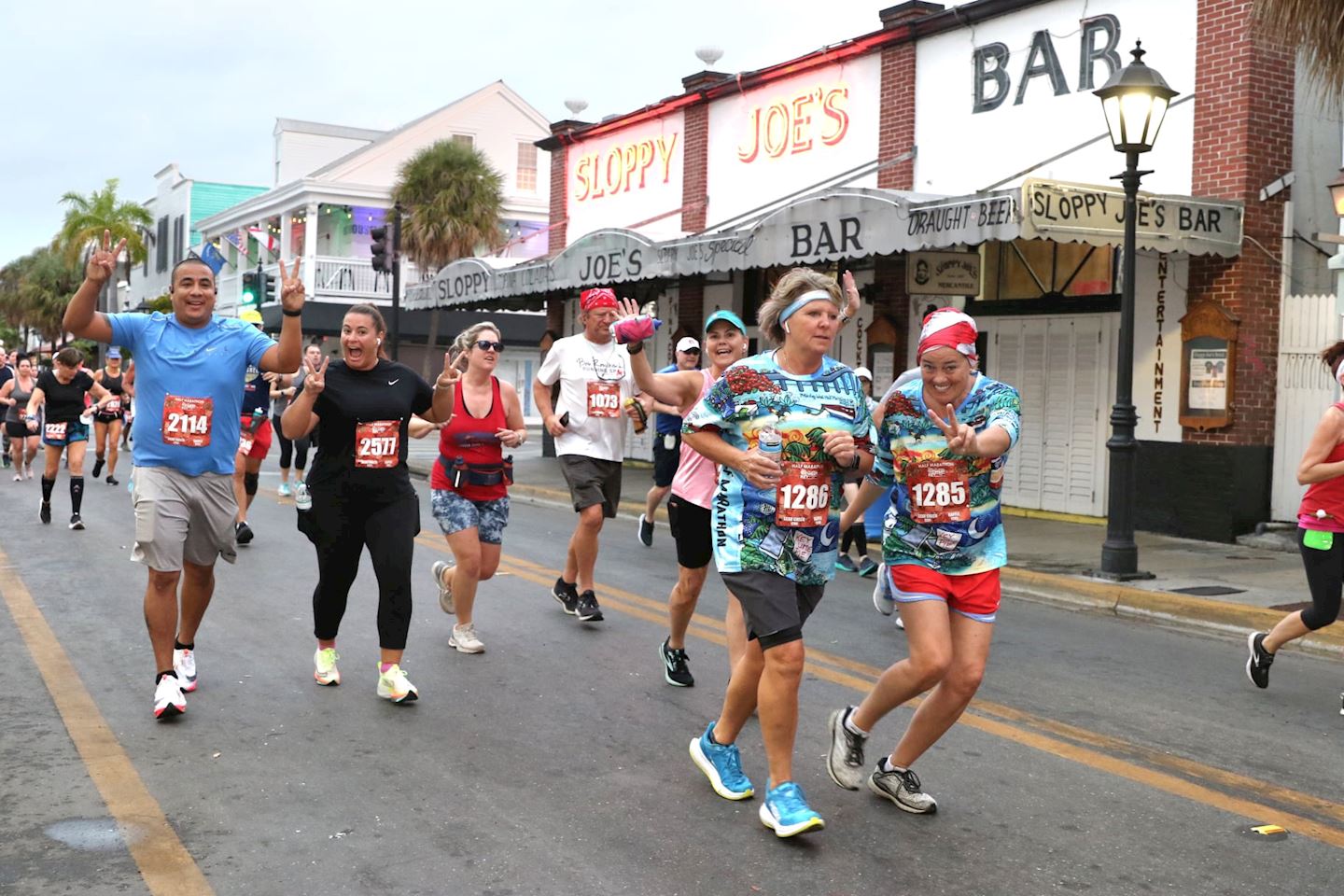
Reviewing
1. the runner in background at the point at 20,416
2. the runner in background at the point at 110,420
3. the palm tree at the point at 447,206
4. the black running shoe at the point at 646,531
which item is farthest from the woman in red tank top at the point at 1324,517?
the palm tree at the point at 447,206

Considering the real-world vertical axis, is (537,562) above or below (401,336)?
below

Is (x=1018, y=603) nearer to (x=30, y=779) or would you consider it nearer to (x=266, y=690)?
(x=266, y=690)

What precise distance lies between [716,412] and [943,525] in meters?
0.90

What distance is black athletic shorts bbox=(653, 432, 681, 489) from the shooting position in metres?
13.6

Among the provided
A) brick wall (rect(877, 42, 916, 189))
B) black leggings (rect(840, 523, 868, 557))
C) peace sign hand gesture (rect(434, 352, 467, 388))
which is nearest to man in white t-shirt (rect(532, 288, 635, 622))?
peace sign hand gesture (rect(434, 352, 467, 388))

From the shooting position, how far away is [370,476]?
6500mm

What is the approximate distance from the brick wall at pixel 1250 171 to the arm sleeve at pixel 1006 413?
33.4 ft

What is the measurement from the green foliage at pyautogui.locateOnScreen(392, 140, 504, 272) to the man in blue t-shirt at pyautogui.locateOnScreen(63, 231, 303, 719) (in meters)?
31.9

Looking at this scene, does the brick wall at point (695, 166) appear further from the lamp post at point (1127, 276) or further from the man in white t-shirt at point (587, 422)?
the man in white t-shirt at point (587, 422)

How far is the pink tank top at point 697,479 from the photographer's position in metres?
6.72

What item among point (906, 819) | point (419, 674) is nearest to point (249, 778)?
point (419, 674)

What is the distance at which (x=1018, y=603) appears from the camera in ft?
35.7

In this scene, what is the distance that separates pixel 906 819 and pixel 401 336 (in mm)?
41619

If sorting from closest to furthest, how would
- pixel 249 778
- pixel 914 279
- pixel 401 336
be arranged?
pixel 249 778
pixel 914 279
pixel 401 336
